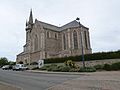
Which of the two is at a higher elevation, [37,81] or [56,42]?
[56,42]

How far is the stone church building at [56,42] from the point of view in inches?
2019

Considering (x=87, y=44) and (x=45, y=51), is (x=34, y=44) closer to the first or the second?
(x=45, y=51)

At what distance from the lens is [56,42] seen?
57.2 metres

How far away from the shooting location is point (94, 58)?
1209 inches

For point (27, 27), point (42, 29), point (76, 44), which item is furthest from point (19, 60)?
point (76, 44)

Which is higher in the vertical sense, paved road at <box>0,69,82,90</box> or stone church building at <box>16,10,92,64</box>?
stone church building at <box>16,10,92,64</box>

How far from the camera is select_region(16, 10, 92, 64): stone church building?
5129cm

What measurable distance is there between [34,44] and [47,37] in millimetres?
5849

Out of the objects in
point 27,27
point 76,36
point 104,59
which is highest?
point 27,27

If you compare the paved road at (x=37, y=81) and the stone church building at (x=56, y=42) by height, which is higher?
the stone church building at (x=56, y=42)

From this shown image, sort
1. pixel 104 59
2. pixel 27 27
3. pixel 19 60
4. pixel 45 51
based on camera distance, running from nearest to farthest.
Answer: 1. pixel 104 59
2. pixel 45 51
3. pixel 19 60
4. pixel 27 27

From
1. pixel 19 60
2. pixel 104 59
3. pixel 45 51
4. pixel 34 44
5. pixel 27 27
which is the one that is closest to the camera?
A: pixel 104 59

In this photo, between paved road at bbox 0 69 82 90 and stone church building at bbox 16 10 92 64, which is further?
stone church building at bbox 16 10 92 64

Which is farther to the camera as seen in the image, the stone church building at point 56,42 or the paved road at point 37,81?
the stone church building at point 56,42
